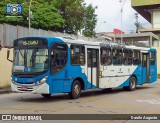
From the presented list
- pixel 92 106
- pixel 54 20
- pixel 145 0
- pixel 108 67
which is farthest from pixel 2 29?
pixel 145 0

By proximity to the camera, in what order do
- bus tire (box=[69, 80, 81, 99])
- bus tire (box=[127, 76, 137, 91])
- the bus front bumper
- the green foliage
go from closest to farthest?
the bus front bumper
bus tire (box=[69, 80, 81, 99])
bus tire (box=[127, 76, 137, 91])
the green foliage

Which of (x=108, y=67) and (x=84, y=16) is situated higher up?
(x=84, y=16)

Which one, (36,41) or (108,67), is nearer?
(36,41)

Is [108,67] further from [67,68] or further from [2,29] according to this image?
[2,29]

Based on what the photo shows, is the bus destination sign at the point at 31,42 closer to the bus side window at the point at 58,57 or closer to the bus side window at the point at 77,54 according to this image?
the bus side window at the point at 58,57

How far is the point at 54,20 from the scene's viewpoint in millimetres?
54250

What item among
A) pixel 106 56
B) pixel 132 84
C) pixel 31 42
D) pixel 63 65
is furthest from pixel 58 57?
pixel 132 84

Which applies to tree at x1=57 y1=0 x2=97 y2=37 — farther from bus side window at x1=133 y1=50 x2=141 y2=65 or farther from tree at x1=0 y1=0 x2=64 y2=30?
bus side window at x1=133 y1=50 x2=141 y2=65

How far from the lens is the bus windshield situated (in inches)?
628

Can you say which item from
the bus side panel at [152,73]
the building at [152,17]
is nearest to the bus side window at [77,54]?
the bus side panel at [152,73]

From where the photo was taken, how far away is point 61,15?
5953cm

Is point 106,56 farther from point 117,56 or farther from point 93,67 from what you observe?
point 93,67

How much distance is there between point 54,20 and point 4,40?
28840 mm

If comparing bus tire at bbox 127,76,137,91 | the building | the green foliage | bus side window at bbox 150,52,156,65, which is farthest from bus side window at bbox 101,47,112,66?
the building
